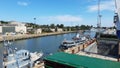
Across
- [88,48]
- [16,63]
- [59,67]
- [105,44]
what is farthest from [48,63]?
[16,63]

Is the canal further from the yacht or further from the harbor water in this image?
the yacht

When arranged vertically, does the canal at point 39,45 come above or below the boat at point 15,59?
below

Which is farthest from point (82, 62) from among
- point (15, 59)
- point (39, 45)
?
point (39, 45)

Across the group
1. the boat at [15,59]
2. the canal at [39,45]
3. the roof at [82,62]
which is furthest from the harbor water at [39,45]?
the roof at [82,62]

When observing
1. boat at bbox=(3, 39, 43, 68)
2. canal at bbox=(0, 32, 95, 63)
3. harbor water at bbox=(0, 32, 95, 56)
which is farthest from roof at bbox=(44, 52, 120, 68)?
canal at bbox=(0, 32, 95, 63)

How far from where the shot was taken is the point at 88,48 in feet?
58.1

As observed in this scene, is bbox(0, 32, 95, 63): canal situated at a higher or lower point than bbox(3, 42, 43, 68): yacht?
lower

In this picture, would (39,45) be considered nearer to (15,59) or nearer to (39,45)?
(39,45)

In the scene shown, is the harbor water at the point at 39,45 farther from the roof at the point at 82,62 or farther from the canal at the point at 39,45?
the roof at the point at 82,62

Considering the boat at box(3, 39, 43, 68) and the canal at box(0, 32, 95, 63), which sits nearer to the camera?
the boat at box(3, 39, 43, 68)

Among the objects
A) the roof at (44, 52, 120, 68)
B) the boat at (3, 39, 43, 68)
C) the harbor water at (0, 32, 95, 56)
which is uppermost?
the roof at (44, 52, 120, 68)

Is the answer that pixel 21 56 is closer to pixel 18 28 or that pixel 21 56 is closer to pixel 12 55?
pixel 12 55

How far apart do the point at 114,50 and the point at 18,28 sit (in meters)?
90.9

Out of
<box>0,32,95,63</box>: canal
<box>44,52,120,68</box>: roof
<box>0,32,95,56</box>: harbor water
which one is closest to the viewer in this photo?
<box>44,52,120,68</box>: roof
